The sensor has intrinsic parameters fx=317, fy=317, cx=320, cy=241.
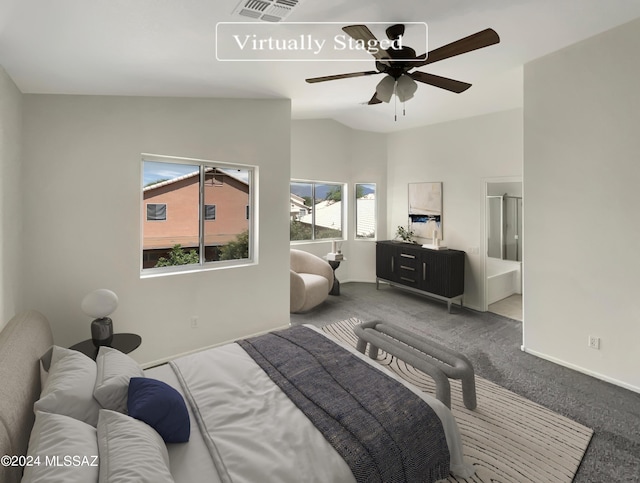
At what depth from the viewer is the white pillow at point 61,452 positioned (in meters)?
0.98

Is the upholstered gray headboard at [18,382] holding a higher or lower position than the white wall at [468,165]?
lower

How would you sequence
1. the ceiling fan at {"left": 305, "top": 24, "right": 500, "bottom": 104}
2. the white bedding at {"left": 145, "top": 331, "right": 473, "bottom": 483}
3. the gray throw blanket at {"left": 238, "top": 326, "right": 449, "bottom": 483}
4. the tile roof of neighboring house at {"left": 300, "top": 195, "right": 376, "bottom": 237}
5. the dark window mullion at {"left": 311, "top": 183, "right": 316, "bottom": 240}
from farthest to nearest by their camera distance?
1. the tile roof of neighboring house at {"left": 300, "top": 195, "right": 376, "bottom": 237}
2. the dark window mullion at {"left": 311, "top": 183, "right": 316, "bottom": 240}
3. the ceiling fan at {"left": 305, "top": 24, "right": 500, "bottom": 104}
4. the gray throw blanket at {"left": 238, "top": 326, "right": 449, "bottom": 483}
5. the white bedding at {"left": 145, "top": 331, "right": 473, "bottom": 483}

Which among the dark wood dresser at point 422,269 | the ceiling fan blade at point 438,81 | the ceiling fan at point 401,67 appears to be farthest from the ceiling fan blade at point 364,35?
the dark wood dresser at point 422,269

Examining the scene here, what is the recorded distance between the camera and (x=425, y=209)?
18.4 feet

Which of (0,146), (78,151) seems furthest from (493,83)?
(0,146)

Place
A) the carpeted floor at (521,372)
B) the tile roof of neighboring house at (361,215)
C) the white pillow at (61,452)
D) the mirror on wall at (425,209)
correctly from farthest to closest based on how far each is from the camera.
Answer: the tile roof of neighboring house at (361,215)
the mirror on wall at (425,209)
the carpeted floor at (521,372)
the white pillow at (61,452)

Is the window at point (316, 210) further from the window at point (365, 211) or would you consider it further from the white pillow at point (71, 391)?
the white pillow at point (71, 391)

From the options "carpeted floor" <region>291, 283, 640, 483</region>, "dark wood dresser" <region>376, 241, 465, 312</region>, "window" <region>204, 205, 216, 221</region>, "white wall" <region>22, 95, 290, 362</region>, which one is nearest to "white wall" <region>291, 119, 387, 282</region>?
"dark wood dresser" <region>376, 241, 465, 312</region>

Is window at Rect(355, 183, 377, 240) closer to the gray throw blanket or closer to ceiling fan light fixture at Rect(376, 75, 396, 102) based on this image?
ceiling fan light fixture at Rect(376, 75, 396, 102)

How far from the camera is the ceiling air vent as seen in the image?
177 cm

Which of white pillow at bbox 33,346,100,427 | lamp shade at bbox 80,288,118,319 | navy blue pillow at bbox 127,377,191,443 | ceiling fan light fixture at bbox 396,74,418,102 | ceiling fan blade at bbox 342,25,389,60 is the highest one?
ceiling fan blade at bbox 342,25,389,60

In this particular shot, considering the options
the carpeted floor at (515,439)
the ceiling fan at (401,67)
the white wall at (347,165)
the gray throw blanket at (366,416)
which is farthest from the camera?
the white wall at (347,165)

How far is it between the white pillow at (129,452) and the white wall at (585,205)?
348cm

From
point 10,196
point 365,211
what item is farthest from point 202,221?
point 365,211
